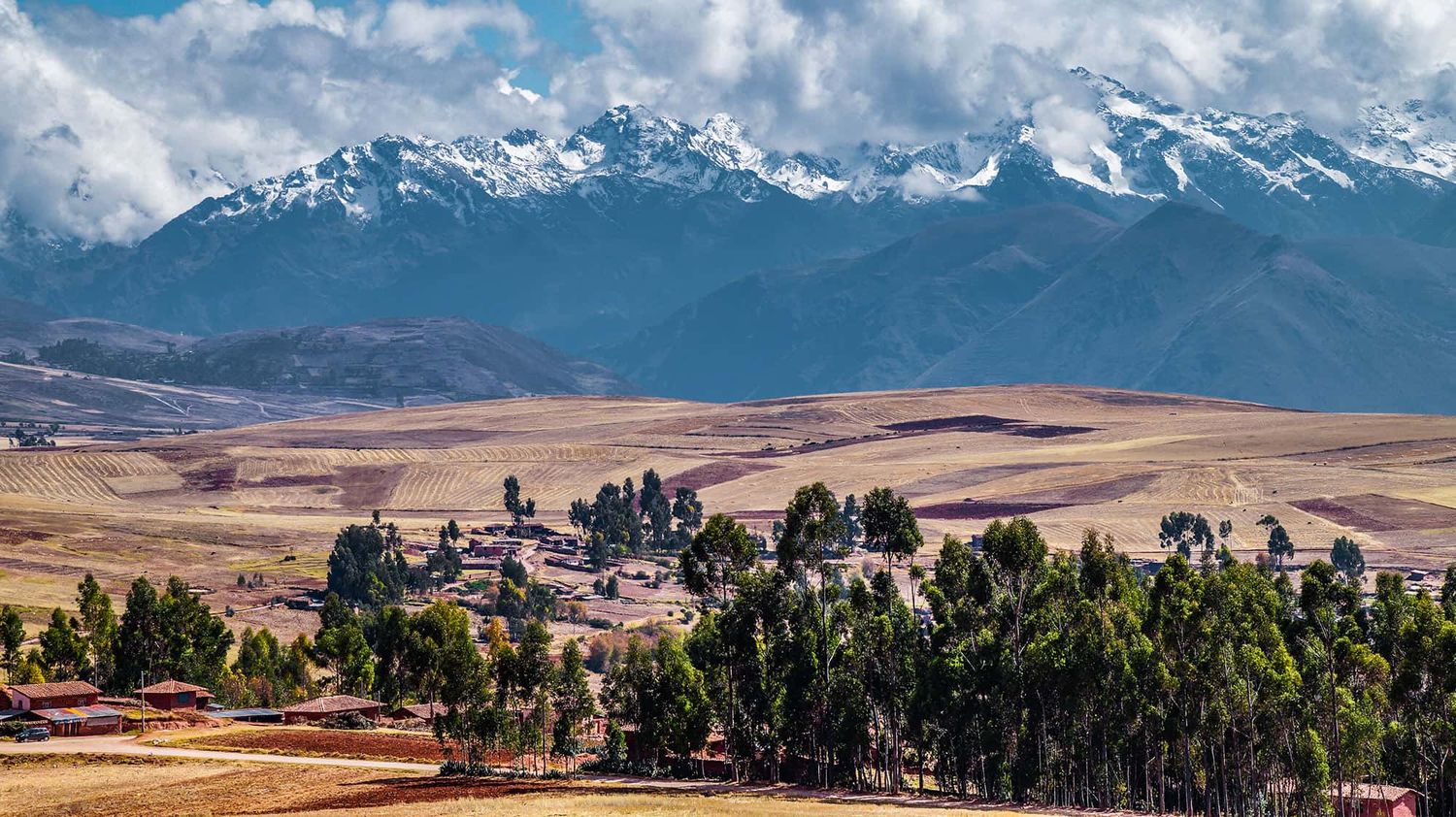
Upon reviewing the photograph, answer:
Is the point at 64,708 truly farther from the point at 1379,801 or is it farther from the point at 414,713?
the point at 1379,801

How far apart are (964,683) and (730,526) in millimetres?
20667

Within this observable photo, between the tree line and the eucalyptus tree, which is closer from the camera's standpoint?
the tree line

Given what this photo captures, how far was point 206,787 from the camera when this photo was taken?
4252 inches

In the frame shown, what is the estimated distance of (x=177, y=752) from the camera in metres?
124

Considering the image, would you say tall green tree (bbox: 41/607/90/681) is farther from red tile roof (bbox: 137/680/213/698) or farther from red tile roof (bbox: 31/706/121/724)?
red tile roof (bbox: 31/706/121/724)

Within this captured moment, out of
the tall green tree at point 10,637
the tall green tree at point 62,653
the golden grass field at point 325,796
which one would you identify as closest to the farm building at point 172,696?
the tall green tree at point 62,653

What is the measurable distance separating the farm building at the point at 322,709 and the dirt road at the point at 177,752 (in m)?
17.3

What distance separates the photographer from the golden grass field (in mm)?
99750

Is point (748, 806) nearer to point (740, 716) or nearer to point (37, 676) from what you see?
point (740, 716)

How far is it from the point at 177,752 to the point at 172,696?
23646 millimetres

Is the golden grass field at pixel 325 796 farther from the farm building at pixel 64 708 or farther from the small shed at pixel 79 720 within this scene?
the farm building at pixel 64 708

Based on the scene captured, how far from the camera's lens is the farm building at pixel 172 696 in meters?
146

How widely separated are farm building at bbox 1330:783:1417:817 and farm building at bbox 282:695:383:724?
76810mm

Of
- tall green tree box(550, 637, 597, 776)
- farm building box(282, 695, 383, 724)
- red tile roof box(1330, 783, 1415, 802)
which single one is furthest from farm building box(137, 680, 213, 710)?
red tile roof box(1330, 783, 1415, 802)
